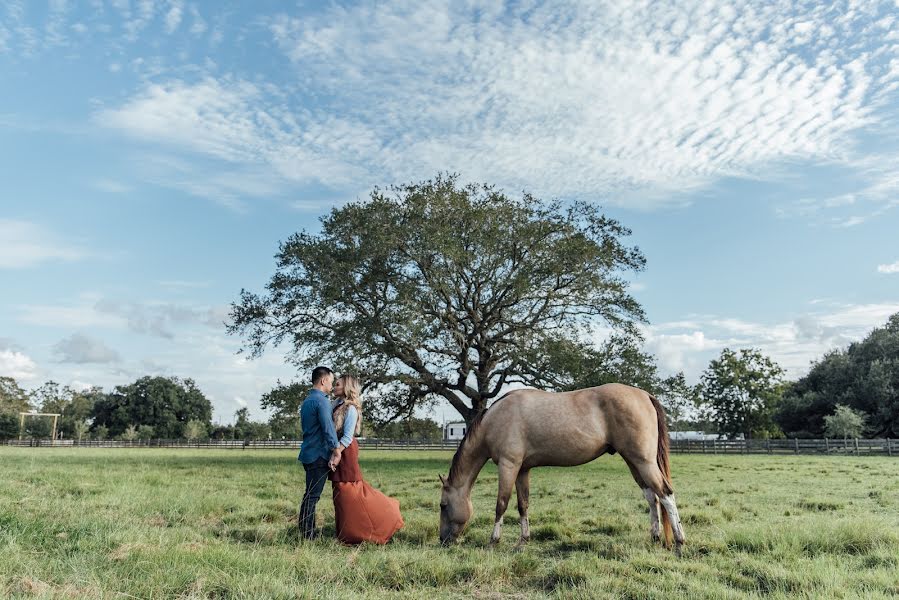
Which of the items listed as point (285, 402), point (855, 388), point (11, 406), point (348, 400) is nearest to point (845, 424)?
point (855, 388)

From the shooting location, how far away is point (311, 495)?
6.07 metres

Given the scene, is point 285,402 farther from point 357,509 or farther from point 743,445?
point 743,445

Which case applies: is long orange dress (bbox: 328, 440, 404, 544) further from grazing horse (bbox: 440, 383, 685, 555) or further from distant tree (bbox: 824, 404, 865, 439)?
distant tree (bbox: 824, 404, 865, 439)

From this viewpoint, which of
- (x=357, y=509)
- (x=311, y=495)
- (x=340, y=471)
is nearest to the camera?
(x=357, y=509)

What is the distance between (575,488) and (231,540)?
7.88 meters

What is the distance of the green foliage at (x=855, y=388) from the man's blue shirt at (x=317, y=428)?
43245mm

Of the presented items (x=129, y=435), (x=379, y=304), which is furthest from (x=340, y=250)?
(x=129, y=435)

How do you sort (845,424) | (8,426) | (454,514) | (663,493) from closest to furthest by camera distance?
(663,493) → (454,514) → (845,424) → (8,426)

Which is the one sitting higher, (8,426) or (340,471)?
(340,471)

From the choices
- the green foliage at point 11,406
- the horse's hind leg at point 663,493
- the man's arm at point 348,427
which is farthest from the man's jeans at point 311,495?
the green foliage at point 11,406

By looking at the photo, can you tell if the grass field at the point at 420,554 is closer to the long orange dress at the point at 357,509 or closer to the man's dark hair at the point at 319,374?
the long orange dress at the point at 357,509

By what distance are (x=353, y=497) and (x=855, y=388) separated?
→ 1810 inches

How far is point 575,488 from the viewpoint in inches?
464

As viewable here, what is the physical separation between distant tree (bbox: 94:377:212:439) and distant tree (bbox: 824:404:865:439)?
229 ft
